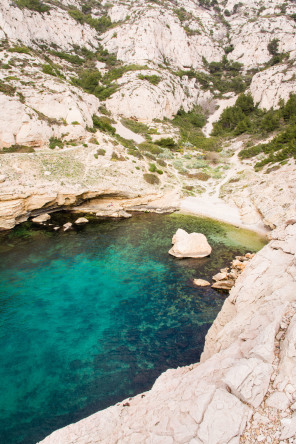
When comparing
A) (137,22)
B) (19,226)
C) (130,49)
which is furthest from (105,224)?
(137,22)

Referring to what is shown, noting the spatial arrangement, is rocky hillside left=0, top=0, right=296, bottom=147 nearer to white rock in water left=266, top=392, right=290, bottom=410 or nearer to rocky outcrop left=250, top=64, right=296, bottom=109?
rocky outcrop left=250, top=64, right=296, bottom=109

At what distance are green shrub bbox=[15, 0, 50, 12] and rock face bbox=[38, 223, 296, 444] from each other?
3889 inches

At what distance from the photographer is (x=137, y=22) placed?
9050 centimetres

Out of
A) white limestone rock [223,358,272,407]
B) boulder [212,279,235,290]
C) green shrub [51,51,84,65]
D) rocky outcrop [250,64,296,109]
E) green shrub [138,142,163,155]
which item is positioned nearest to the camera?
white limestone rock [223,358,272,407]

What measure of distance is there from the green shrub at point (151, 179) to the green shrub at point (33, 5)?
7079 cm

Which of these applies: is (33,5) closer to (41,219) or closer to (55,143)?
(55,143)

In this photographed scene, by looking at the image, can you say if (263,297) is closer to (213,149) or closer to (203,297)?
(203,297)

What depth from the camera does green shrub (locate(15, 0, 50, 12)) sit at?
69625mm

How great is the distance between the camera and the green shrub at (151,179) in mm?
41781

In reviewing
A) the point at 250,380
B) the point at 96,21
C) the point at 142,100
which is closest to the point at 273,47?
the point at 142,100

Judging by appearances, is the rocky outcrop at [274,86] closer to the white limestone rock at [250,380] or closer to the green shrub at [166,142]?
the green shrub at [166,142]

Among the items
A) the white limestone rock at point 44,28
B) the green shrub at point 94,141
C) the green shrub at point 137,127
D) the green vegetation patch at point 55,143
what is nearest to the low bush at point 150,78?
the green shrub at point 137,127

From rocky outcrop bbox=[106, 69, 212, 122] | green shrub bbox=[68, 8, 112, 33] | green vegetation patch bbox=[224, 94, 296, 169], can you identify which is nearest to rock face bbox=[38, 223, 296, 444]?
green vegetation patch bbox=[224, 94, 296, 169]

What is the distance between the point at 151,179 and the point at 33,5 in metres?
78.2
